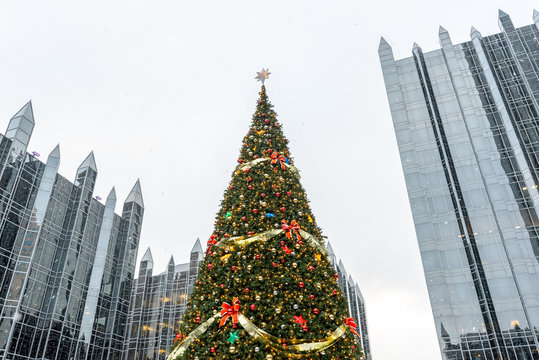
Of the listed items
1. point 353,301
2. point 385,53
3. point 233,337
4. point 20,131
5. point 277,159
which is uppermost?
point 385,53

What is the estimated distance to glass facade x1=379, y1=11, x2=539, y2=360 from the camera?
950 inches

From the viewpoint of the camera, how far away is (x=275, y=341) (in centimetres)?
595

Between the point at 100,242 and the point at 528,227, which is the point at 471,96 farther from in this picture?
the point at 100,242

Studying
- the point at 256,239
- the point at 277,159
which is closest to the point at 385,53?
the point at 277,159

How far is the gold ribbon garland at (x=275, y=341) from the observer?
19.4 ft

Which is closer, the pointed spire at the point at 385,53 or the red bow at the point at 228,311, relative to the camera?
the red bow at the point at 228,311

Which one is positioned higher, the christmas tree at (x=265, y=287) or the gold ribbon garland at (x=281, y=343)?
the christmas tree at (x=265, y=287)

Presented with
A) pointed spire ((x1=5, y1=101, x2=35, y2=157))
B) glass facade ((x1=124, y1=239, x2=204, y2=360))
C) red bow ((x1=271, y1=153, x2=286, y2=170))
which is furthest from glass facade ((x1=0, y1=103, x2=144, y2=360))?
red bow ((x1=271, y1=153, x2=286, y2=170))

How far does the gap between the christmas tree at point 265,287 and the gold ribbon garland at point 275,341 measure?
0.05 feet

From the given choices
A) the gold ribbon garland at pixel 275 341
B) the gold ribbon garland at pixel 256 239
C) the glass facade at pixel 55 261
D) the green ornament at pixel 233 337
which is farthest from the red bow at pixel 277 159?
the glass facade at pixel 55 261

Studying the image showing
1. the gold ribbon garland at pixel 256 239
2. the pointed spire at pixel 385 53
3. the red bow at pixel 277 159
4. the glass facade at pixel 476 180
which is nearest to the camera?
the gold ribbon garland at pixel 256 239

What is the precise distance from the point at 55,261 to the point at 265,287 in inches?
953

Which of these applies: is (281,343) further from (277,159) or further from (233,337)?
(277,159)

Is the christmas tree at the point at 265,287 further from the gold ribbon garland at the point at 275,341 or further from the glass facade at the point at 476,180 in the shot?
the glass facade at the point at 476,180
